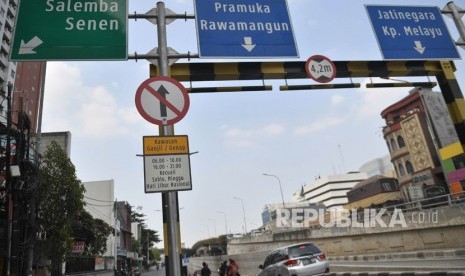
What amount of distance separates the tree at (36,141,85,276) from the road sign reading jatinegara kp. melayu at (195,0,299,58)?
13129mm

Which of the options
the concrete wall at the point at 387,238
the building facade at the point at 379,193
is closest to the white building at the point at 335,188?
the building facade at the point at 379,193

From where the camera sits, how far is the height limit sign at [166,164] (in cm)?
445

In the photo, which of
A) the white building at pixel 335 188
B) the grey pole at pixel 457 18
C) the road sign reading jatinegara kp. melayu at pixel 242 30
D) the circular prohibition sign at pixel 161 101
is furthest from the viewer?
the white building at pixel 335 188

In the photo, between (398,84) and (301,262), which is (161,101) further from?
(301,262)

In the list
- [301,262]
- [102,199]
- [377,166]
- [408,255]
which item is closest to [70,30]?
[301,262]

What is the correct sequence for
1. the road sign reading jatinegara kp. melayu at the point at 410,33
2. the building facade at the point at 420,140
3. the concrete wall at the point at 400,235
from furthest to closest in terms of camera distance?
the building facade at the point at 420,140 → the concrete wall at the point at 400,235 → the road sign reading jatinegara kp. melayu at the point at 410,33

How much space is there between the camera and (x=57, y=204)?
663 inches

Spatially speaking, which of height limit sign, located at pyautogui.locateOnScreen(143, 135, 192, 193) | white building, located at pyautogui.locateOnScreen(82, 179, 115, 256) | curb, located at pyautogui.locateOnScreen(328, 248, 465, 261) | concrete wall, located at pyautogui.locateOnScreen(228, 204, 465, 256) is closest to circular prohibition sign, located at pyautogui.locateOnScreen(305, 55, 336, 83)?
height limit sign, located at pyautogui.locateOnScreen(143, 135, 192, 193)

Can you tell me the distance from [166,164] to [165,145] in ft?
0.84

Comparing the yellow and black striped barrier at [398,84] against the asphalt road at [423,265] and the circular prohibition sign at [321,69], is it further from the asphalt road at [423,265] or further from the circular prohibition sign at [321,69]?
the asphalt road at [423,265]

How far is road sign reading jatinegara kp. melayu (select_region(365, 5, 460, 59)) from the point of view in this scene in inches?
333

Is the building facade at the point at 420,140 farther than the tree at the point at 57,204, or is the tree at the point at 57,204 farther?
the building facade at the point at 420,140

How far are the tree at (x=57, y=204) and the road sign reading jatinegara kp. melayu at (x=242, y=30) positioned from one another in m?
13.1

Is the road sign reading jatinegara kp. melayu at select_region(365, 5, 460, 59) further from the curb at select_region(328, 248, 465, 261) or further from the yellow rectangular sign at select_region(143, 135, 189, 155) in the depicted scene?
the curb at select_region(328, 248, 465, 261)
